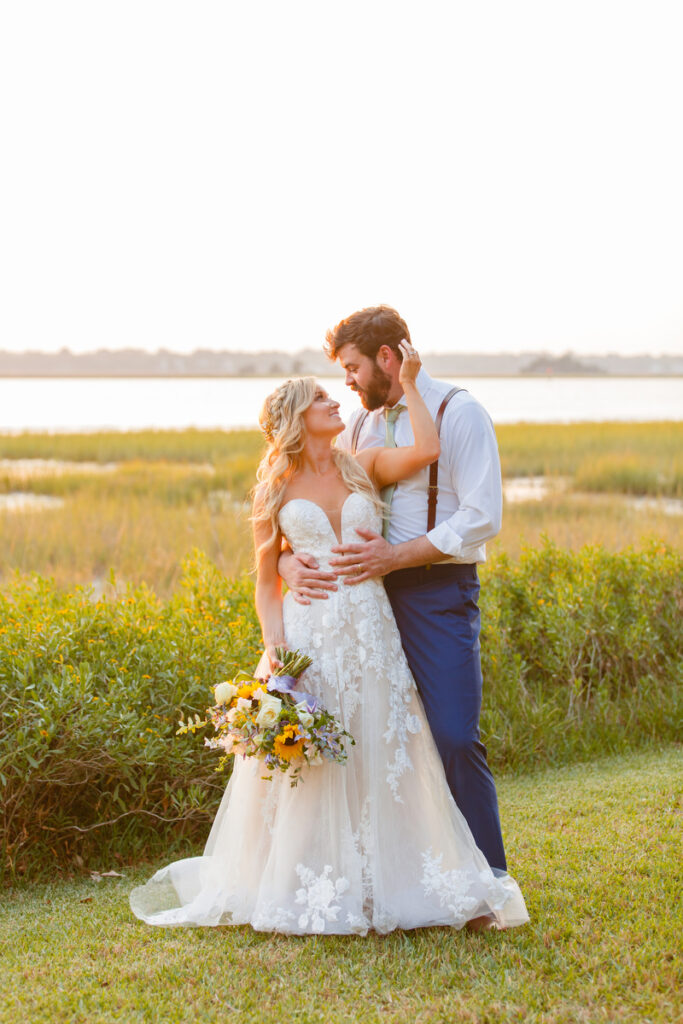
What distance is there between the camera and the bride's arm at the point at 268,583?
445 centimetres

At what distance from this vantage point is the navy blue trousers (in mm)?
4262

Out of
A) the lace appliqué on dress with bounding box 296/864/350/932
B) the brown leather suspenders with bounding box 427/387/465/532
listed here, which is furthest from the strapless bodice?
the lace appliqué on dress with bounding box 296/864/350/932

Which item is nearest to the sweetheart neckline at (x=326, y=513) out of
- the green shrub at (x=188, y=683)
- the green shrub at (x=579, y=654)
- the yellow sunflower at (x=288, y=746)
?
the yellow sunflower at (x=288, y=746)

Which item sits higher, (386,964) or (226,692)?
(226,692)

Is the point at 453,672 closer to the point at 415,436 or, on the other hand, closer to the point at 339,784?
the point at 339,784

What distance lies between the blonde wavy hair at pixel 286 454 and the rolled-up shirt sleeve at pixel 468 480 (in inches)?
13.4

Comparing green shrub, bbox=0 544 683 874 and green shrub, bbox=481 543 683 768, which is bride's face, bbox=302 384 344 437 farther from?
green shrub, bbox=481 543 683 768

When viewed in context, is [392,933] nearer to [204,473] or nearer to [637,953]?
[637,953]

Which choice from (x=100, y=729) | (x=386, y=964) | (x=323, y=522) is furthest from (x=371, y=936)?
(x=100, y=729)

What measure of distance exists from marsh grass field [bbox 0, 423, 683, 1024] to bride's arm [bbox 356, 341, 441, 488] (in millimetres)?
1913

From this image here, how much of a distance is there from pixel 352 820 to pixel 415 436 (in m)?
1.62

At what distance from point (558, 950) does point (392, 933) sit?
2.16 feet

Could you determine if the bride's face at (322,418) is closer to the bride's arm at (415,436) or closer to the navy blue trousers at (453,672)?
the bride's arm at (415,436)

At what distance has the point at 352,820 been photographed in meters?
4.20
